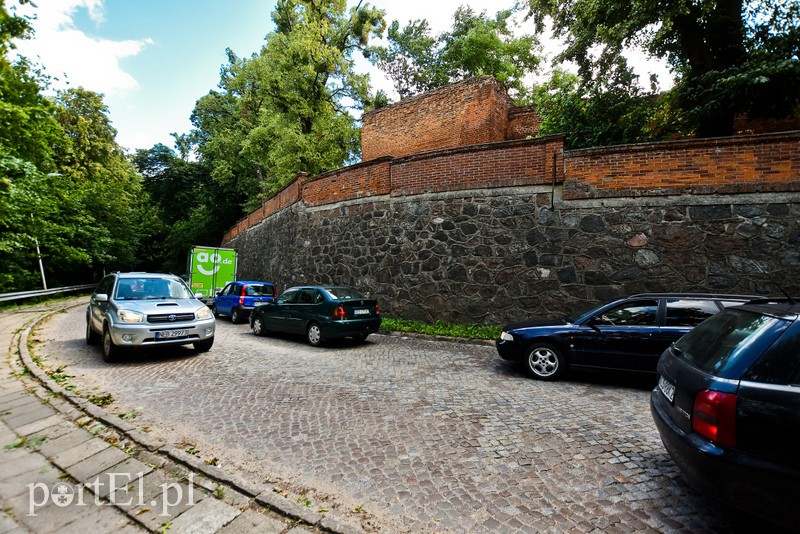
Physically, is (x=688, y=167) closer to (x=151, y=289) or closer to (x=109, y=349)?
(x=151, y=289)

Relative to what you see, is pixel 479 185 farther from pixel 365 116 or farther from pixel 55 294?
pixel 55 294

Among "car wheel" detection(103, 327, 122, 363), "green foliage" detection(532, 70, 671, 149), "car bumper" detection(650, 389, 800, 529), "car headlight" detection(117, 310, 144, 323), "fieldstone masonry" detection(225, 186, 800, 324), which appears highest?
"green foliage" detection(532, 70, 671, 149)

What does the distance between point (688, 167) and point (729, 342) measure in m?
7.28

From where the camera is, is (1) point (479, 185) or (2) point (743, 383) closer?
(2) point (743, 383)

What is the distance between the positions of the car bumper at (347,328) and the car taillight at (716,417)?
7.03 meters

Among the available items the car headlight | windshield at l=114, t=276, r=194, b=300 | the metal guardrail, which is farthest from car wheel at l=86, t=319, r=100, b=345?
the metal guardrail

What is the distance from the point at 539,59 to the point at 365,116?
17.4 m

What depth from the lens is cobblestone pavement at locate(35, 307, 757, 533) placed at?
267cm

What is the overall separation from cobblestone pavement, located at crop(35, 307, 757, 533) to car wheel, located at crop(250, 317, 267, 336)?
349 centimetres

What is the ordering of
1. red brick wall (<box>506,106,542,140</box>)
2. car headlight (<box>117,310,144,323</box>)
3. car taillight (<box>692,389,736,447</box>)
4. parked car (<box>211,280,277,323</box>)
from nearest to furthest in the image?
car taillight (<box>692,389,736,447</box>) → car headlight (<box>117,310,144,323</box>) → parked car (<box>211,280,277,323</box>) → red brick wall (<box>506,106,542,140</box>)

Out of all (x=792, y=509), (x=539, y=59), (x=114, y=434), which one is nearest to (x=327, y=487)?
(x=114, y=434)

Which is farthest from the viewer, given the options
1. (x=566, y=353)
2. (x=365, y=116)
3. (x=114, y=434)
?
(x=365, y=116)

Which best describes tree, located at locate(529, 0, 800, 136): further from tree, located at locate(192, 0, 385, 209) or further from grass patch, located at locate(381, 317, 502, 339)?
tree, located at locate(192, 0, 385, 209)

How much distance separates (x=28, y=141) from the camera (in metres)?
14.8
